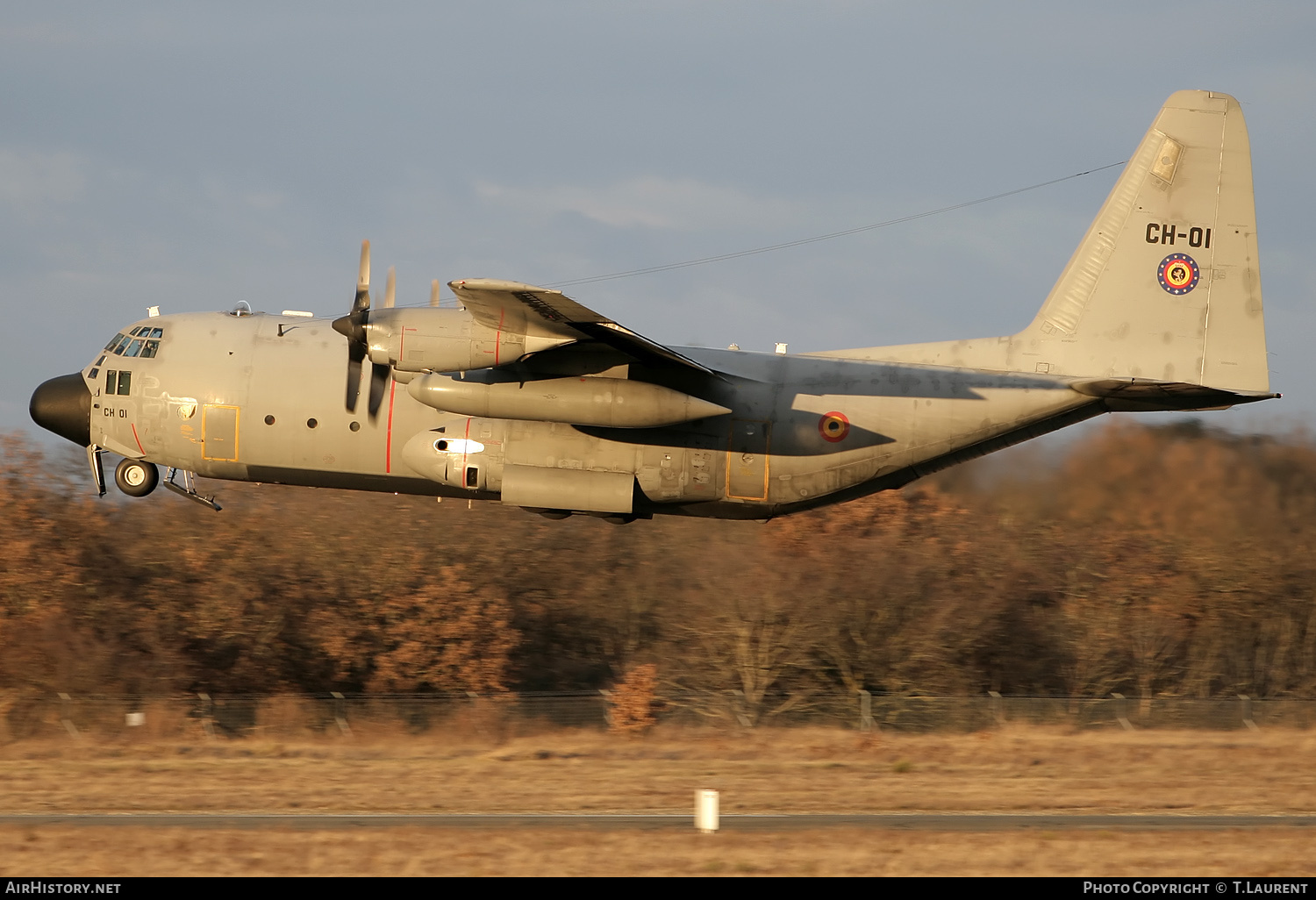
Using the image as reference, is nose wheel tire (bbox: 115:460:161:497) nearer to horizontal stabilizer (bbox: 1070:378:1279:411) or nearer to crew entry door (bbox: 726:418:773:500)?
crew entry door (bbox: 726:418:773:500)

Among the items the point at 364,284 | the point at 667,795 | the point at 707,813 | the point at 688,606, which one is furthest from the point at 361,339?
the point at 688,606

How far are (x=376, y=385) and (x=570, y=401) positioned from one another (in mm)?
3099

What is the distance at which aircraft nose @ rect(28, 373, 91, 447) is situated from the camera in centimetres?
1978

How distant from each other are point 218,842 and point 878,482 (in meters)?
10.3

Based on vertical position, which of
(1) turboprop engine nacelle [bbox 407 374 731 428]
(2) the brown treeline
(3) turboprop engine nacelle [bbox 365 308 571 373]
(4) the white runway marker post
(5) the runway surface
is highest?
(3) turboprop engine nacelle [bbox 365 308 571 373]

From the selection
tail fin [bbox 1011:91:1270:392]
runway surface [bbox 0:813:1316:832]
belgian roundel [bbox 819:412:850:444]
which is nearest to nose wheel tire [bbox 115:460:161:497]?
runway surface [bbox 0:813:1316:832]

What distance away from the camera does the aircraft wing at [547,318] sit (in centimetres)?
1520

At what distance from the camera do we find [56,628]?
94.5 ft

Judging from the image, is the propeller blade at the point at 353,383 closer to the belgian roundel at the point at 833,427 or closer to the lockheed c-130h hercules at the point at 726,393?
the lockheed c-130h hercules at the point at 726,393

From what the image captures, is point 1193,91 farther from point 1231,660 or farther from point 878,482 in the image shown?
point 1231,660

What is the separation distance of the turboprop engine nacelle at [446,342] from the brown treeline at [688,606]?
1413 cm

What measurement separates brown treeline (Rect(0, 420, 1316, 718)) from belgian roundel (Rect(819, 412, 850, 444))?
10.1 metres

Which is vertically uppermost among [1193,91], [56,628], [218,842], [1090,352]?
[1193,91]
